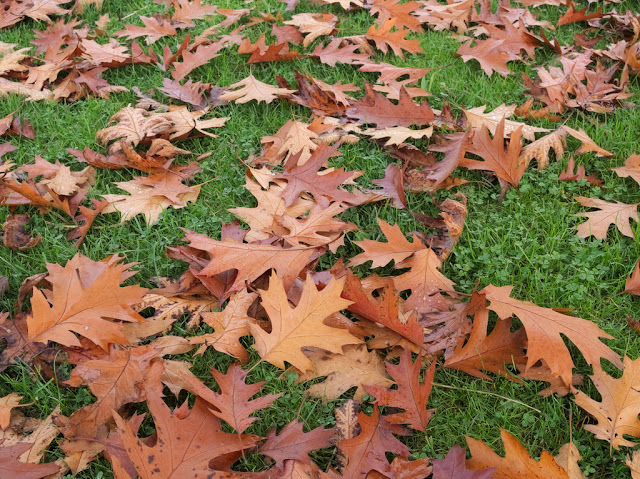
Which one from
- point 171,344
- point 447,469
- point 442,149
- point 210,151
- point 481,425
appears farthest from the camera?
point 210,151

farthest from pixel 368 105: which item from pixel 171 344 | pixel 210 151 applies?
pixel 171 344

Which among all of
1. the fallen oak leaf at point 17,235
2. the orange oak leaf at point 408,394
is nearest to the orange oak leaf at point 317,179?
the orange oak leaf at point 408,394

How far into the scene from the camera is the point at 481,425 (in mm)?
1525

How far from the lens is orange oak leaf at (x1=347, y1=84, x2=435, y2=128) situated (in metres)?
2.48

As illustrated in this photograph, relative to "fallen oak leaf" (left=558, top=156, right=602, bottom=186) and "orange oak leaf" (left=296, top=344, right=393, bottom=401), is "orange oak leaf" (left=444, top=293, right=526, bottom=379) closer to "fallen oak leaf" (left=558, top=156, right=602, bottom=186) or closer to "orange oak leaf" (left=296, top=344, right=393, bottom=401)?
"orange oak leaf" (left=296, top=344, right=393, bottom=401)

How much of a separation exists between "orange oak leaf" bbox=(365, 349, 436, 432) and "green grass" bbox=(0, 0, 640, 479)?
2.6 inches

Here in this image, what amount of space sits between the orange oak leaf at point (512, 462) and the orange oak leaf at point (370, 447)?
7.3 inches

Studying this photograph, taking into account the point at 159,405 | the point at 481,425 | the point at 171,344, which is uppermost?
the point at 159,405

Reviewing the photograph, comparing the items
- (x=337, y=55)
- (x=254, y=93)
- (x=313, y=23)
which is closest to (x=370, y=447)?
(x=254, y=93)

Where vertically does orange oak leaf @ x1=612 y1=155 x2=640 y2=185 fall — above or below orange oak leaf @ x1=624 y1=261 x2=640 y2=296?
above

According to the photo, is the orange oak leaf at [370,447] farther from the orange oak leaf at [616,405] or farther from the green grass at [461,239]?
the orange oak leaf at [616,405]

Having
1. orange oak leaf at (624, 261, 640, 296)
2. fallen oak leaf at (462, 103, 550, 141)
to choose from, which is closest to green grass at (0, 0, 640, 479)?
orange oak leaf at (624, 261, 640, 296)

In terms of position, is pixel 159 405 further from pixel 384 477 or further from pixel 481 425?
pixel 481 425

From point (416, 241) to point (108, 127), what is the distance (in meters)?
1.58
